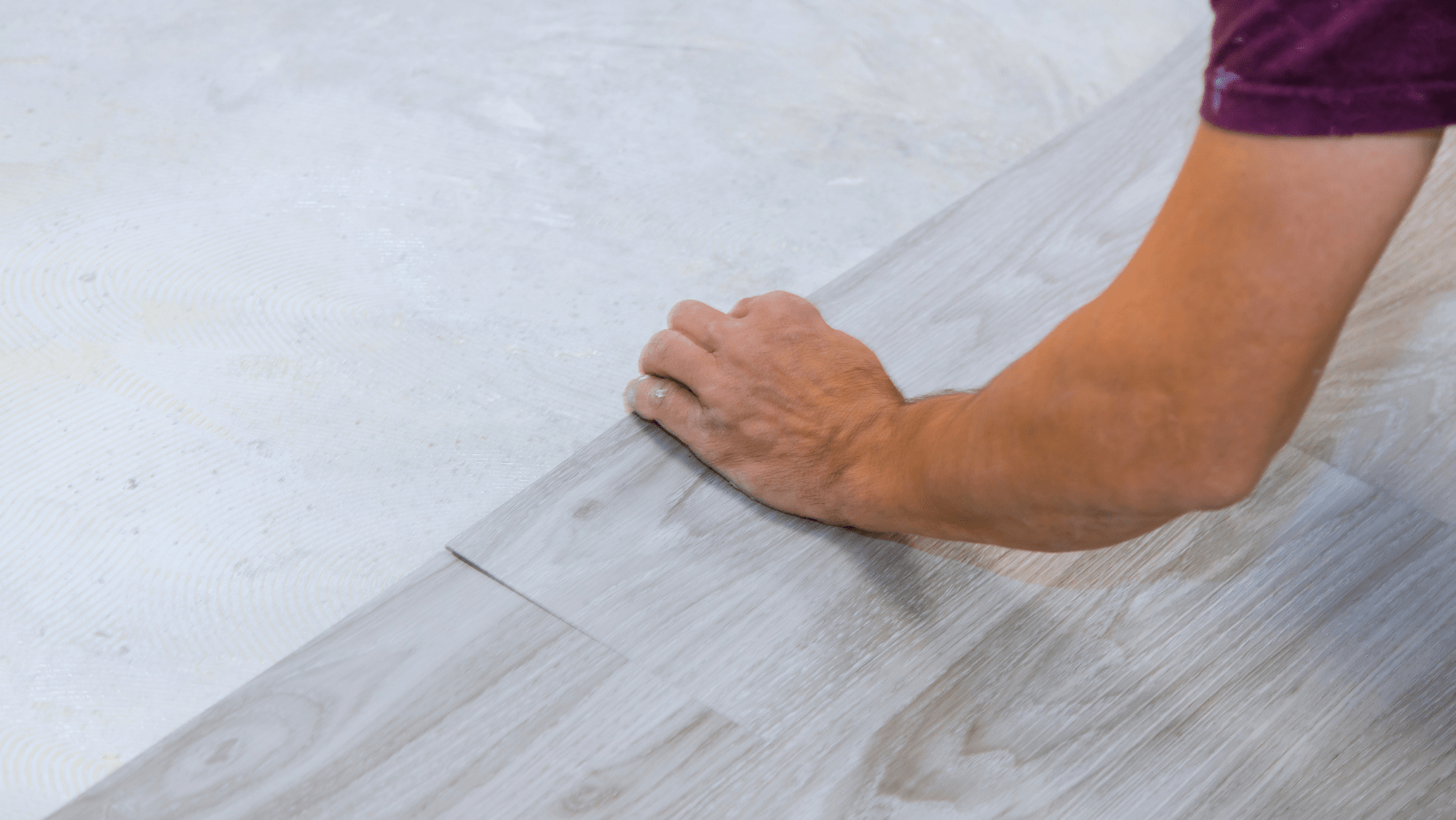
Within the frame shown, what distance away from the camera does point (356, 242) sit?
5.02 feet

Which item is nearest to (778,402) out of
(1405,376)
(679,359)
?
(679,359)

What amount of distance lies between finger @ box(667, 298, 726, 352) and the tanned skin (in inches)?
4.0

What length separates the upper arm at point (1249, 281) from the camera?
1.60 feet

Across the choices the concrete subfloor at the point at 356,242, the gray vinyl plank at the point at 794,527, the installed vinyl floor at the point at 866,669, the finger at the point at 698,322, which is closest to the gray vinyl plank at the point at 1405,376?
the installed vinyl floor at the point at 866,669

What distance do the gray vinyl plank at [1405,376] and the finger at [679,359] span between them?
542 mm

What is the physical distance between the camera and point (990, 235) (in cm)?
115

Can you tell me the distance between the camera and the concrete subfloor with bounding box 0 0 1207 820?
1.15m

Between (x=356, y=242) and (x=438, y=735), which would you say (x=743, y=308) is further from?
(x=356, y=242)

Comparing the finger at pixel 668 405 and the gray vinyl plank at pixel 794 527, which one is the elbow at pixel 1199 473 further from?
the finger at pixel 668 405

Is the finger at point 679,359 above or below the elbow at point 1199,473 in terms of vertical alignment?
below

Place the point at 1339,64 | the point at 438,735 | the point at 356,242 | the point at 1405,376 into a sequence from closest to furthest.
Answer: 1. the point at 1339,64
2. the point at 438,735
3. the point at 1405,376
4. the point at 356,242

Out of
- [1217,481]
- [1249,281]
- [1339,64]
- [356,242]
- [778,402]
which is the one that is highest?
[1339,64]

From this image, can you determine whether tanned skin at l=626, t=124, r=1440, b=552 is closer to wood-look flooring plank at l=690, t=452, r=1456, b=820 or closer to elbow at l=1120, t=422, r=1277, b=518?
elbow at l=1120, t=422, r=1277, b=518

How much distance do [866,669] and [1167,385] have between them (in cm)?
34
